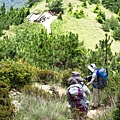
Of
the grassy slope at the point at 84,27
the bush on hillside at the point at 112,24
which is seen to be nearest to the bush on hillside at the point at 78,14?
the grassy slope at the point at 84,27

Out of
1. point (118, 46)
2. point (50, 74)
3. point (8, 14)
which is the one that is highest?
point (50, 74)

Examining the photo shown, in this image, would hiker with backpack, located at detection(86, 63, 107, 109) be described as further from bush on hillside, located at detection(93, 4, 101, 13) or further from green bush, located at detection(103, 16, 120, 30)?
bush on hillside, located at detection(93, 4, 101, 13)

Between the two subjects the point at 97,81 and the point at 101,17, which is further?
the point at 101,17

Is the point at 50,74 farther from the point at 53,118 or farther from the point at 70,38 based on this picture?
the point at 70,38

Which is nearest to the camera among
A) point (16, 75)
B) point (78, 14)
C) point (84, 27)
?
point (16, 75)

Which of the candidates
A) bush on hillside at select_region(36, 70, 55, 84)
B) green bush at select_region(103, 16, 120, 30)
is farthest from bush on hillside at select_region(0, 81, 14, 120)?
green bush at select_region(103, 16, 120, 30)

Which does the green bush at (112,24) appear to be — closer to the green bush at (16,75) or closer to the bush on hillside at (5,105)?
the green bush at (16,75)

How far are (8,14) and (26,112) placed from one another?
30892mm

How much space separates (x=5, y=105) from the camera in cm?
595

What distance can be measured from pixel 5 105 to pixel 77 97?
3.82 feet

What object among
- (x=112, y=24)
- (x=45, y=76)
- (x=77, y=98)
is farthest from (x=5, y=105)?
(x=112, y=24)

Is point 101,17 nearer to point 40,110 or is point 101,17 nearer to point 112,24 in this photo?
point 112,24

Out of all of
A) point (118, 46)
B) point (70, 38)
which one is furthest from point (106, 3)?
point (70, 38)

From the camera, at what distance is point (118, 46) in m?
41.0
